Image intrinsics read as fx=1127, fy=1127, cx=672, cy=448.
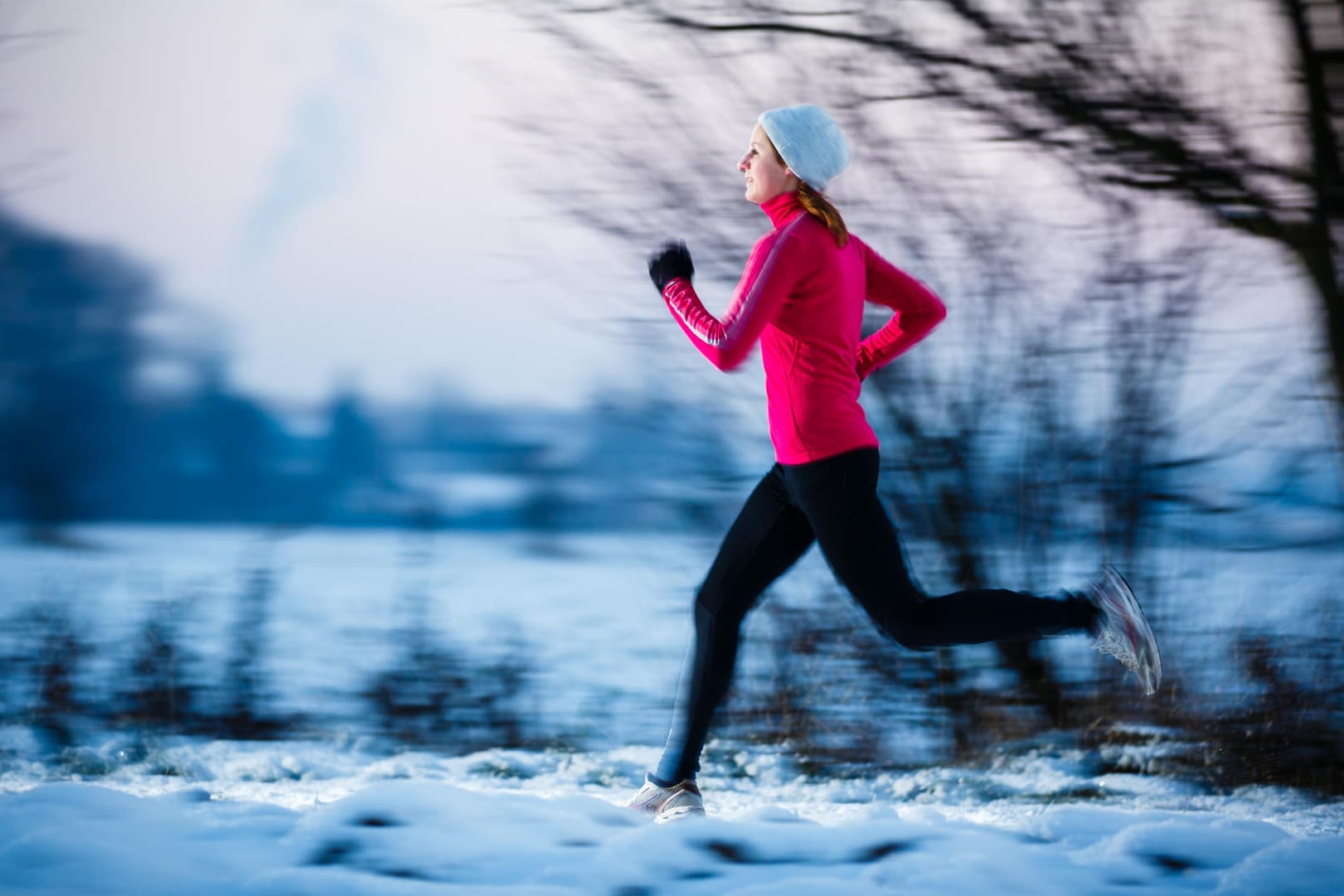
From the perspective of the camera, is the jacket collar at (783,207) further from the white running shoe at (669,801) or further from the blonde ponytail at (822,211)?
the white running shoe at (669,801)

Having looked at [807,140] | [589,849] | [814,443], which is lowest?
[589,849]

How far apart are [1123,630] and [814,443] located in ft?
2.68

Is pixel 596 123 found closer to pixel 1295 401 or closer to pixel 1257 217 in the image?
pixel 1257 217

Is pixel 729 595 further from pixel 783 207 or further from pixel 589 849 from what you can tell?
pixel 783 207

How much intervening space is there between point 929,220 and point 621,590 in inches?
57.0

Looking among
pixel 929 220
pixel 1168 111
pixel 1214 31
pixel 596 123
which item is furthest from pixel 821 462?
pixel 1214 31

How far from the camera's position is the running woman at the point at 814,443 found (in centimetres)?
233

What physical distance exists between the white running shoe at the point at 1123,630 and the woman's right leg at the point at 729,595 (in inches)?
25.9

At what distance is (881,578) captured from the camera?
2.37 meters

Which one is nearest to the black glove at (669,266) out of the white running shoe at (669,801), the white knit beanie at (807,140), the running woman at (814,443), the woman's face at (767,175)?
the running woman at (814,443)

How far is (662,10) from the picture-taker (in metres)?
3.33

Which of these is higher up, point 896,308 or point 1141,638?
point 896,308

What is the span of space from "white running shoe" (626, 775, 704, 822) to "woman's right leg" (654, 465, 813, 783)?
24mm

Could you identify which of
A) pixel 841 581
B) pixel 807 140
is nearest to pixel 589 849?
pixel 841 581
